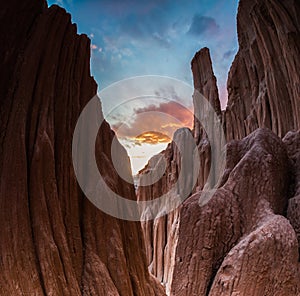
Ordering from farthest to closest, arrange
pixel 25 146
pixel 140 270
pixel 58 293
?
pixel 140 270
pixel 25 146
pixel 58 293

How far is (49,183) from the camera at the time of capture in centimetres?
595

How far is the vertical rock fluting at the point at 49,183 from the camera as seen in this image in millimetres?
5312

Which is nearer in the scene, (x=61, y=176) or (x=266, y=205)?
(x=61, y=176)

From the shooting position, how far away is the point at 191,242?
830 cm

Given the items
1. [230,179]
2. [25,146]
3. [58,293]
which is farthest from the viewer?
[230,179]

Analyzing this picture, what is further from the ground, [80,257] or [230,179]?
[230,179]

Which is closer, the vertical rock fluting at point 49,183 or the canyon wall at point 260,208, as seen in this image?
the vertical rock fluting at point 49,183

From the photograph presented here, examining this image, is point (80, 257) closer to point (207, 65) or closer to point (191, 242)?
point (191, 242)

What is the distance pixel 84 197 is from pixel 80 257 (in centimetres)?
116

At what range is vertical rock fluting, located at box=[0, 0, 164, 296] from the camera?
531 centimetres

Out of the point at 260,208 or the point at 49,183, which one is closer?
the point at 49,183

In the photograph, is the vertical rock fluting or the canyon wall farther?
the canyon wall

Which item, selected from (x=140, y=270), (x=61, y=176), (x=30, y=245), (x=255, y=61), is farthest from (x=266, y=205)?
(x=255, y=61)

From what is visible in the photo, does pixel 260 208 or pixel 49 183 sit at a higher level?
pixel 49 183
